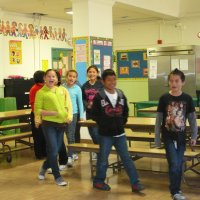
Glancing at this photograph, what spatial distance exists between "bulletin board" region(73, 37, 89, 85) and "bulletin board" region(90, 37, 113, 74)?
11 cm

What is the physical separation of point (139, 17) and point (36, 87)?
576cm

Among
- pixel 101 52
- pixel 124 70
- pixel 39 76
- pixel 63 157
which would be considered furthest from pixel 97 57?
pixel 124 70

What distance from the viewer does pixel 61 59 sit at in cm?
1131

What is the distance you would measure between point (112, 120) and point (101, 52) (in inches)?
138

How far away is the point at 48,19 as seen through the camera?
10883 mm

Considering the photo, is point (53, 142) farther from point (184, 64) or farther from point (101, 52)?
point (184, 64)

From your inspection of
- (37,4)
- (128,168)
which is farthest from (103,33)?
(128,168)

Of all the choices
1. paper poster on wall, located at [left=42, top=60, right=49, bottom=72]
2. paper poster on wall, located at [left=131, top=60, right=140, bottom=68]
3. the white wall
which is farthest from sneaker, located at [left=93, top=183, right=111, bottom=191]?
paper poster on wall, located at [left=131, top=60, right=140, bottom=68]

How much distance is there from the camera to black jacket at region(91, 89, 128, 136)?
444cm

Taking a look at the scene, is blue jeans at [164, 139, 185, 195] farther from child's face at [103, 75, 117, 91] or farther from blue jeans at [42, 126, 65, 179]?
blue jeans at [42, 126, 65, 179]

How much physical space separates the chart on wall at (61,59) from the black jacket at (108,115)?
6.76 m

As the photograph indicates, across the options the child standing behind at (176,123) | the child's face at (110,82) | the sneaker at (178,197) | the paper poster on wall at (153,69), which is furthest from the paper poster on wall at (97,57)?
the sneaker at (178,197)

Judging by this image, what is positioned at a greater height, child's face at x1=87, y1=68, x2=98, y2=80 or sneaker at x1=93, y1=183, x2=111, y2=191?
child's face at x1=87, y1=68, x2=98, y2=80

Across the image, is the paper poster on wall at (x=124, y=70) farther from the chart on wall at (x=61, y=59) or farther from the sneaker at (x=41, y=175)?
the sneaker at (x=41, y=175)
